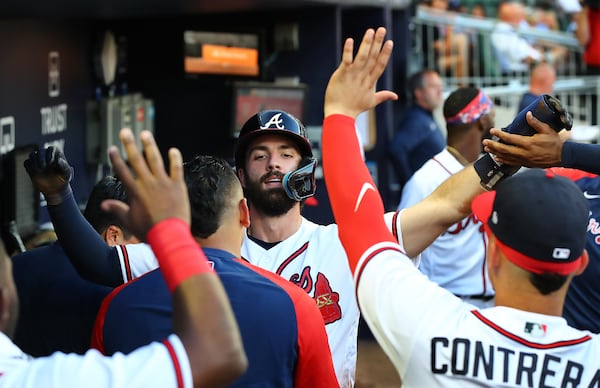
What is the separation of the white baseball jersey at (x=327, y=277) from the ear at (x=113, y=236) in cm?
49

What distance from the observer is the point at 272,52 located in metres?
8.38

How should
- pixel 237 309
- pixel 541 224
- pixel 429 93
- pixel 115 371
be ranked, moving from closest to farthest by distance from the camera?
pixel 115 371
pixel 541 224
pixel 237 309
pixel 429 93

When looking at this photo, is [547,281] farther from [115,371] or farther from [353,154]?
[115,371]

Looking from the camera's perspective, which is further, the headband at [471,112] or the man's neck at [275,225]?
the headband at [471,112]

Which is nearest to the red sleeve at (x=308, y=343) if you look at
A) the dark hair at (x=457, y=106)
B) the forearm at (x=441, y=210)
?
the forearm at (x=441, y=210)

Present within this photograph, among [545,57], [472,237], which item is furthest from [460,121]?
[545,57]

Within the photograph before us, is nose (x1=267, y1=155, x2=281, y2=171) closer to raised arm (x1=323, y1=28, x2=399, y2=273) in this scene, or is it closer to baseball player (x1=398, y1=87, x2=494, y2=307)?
raised arm (x1=323, y1=28, x2=399, y2=273)

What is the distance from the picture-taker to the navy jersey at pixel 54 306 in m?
3.10

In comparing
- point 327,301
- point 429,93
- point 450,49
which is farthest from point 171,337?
point 450,49

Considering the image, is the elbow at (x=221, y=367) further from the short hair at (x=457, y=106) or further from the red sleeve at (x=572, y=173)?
the short hair at (x=457, y=106)

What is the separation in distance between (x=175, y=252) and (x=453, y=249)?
146 inches

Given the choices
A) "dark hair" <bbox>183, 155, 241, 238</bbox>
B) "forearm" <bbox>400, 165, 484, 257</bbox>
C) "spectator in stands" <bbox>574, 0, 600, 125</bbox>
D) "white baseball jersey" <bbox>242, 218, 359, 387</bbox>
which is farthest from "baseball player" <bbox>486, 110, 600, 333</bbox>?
"spectator in stands" <bbox>574, 0, 600, 125</bbox>

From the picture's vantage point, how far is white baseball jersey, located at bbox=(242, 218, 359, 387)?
3516 millimetres

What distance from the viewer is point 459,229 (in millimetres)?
5523
